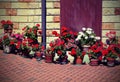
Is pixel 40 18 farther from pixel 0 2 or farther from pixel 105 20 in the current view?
pixel 105 20

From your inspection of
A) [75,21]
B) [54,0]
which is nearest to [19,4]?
[54,0]

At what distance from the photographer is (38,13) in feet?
33.6

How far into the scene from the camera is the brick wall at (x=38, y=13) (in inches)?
397

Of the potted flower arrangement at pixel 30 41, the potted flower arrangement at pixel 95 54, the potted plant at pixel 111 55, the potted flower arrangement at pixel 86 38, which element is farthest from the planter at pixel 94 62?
the potted flower arrangement at pixel 30 41

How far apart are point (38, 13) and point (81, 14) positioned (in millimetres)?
1749

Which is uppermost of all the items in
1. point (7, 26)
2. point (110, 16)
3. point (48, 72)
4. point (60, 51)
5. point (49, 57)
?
point (110, 16)

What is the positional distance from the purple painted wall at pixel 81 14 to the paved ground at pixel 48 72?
226 cm

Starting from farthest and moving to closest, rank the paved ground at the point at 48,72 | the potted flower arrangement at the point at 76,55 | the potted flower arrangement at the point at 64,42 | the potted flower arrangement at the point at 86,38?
the potted flower arrangement at the point at 86,38 < the potted flower arrangement at the point at 64,42 < the potted flower arrangement at the point at 76,55 < the paved ground at the point at 48,72

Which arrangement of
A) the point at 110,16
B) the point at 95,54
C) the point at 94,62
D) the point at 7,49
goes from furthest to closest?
the point at 110,16, the point at 7,49, the point at 95,54, the point at 94,62

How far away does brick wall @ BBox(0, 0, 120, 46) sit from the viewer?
10086 mm

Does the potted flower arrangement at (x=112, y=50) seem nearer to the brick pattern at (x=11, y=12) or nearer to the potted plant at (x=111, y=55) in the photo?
the potted plant at (x=111, y=55)

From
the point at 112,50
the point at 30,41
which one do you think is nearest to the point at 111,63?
the point at 112,50

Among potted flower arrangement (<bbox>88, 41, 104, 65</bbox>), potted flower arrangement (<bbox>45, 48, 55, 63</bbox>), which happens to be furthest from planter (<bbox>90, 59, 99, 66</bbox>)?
potted flower arrangement (<bbox>45, 48, 55, 63</bbox>)

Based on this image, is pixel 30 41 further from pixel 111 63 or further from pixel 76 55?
pixel 111 63
